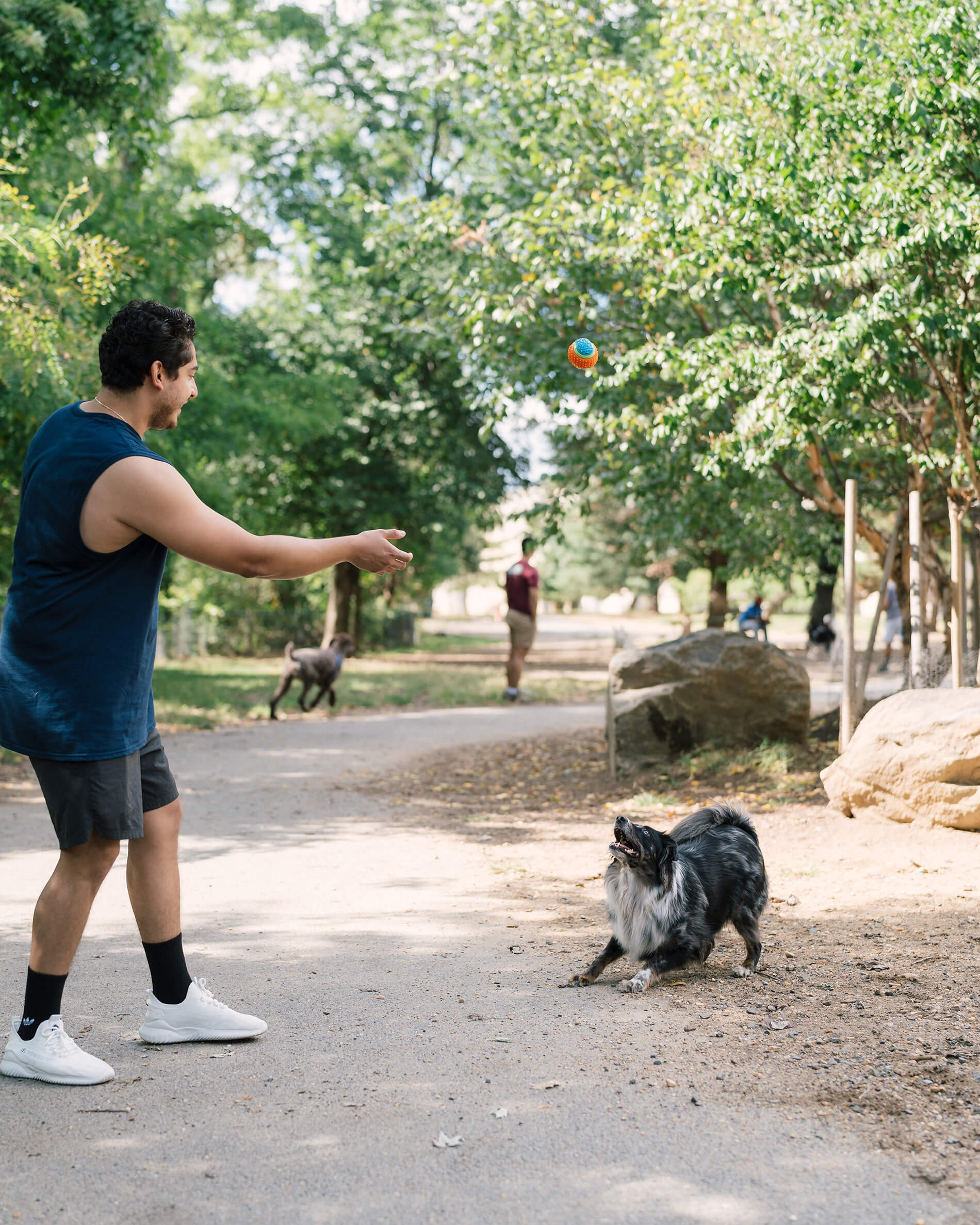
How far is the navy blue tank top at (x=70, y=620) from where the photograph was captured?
3281 millimetres

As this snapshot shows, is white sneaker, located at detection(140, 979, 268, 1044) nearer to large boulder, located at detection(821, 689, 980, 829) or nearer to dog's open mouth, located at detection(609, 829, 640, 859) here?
dog's open mouth, located at detection(609, 829, 640, 859)

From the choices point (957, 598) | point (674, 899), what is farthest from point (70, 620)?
point (957, 598)

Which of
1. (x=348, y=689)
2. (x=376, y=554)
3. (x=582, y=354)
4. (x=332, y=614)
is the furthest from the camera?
(x=332, y=614)

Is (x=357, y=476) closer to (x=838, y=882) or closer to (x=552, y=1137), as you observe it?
(x=838, y=882)

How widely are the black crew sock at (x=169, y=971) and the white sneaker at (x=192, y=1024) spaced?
0.02 m

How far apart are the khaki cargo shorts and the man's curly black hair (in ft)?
40.2

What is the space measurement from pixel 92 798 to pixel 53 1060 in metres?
0.80

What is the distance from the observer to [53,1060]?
132 inches

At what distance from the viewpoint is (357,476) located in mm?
23844

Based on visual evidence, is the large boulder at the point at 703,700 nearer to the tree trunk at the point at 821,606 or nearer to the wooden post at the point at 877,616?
the wooden post at the point at 877,616

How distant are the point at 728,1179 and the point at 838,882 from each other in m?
3.58

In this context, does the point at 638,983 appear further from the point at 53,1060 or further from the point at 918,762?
the point at 918,762

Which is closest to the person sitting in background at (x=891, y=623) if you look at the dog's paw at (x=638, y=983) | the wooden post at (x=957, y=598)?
the wooden post at (x=957, y=598)

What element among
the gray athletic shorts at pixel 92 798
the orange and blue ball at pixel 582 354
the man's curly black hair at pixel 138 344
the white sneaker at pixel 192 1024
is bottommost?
the white sneaker at pixel 192 1024
